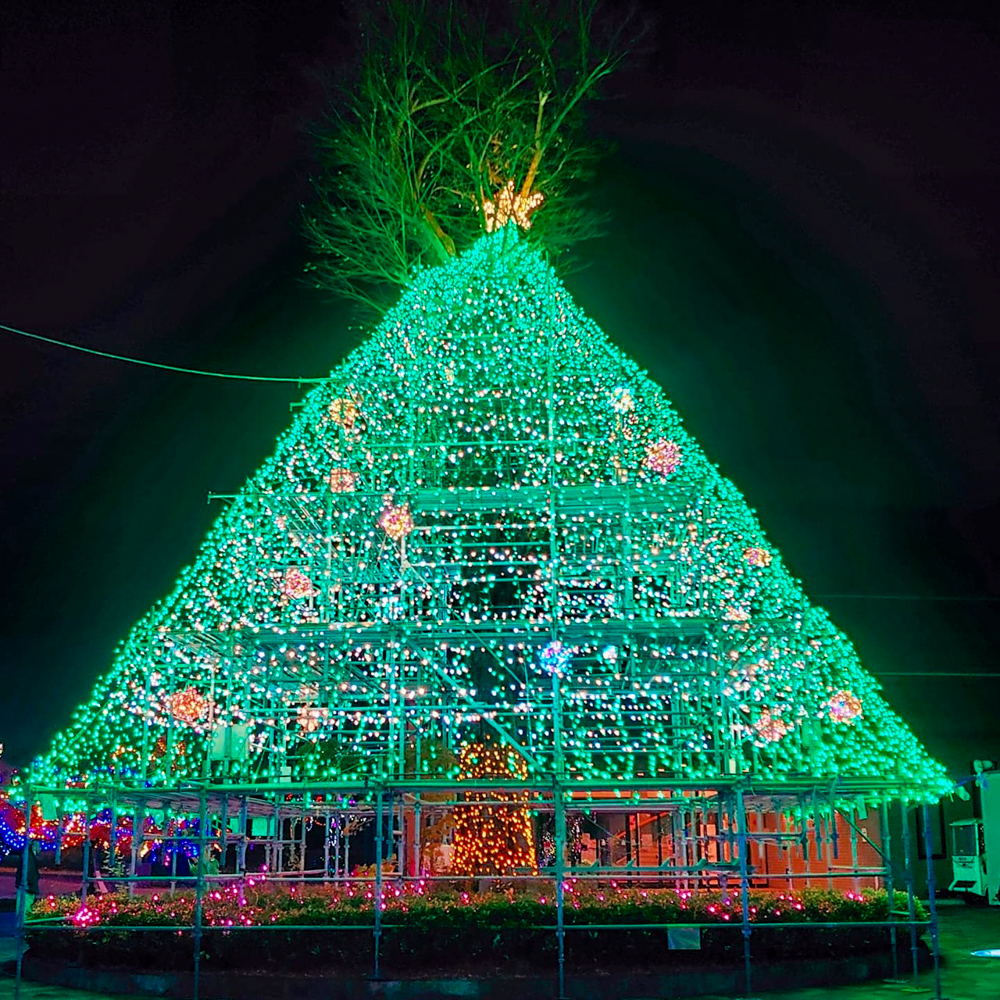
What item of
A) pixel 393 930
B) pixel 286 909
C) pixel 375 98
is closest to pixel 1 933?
pixel 286 909

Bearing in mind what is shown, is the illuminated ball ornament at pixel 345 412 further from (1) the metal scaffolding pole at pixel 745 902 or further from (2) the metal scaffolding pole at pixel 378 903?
(1) the metal scaffolding pole at pixel 745 902

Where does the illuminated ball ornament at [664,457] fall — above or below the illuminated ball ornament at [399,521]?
above

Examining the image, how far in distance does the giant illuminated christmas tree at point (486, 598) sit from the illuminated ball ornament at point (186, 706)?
0.06 meters

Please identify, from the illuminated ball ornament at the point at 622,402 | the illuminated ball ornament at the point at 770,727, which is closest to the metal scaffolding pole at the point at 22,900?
the illuminated ball ornament at the point at 770,727

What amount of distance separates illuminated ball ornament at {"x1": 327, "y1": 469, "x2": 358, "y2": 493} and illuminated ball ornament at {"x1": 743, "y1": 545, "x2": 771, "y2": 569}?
651cm

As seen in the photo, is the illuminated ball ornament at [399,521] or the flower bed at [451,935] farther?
the illuminated ball ornament at [399,521]

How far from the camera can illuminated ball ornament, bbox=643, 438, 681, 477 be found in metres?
18.0

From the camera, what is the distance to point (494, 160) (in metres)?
22.5

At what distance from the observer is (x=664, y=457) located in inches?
708

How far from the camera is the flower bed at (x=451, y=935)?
1327 centimetres

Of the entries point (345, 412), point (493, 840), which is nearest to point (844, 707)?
point (493, 840)

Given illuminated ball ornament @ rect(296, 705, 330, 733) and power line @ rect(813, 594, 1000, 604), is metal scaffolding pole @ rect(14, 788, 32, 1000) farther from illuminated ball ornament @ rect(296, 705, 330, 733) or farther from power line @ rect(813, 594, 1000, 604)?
power line @ rect(813, 594, 1000, 604)

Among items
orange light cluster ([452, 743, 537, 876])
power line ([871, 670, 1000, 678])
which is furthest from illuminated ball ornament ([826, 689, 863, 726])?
power line ([871, 670, 1000, 678])

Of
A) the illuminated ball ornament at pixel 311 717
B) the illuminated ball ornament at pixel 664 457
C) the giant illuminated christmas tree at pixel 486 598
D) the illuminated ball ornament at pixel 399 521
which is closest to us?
the giant illuminated christmas tree at pixel 486 598
